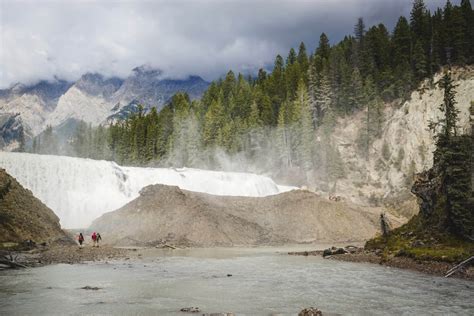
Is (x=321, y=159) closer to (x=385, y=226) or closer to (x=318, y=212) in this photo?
(x=318, y=212)

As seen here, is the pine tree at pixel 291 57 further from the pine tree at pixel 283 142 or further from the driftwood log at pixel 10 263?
the driftwood log at pixel 10 263

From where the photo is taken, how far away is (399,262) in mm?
31406

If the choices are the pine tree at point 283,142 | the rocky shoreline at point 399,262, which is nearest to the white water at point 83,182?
the pine tree at point 283,142

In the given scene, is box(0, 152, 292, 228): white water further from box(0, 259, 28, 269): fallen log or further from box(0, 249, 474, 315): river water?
box(0, 249, 474, 315): river water

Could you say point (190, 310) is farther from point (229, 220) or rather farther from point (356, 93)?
point (356, 93)

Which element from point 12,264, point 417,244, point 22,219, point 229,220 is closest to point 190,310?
point 12,264

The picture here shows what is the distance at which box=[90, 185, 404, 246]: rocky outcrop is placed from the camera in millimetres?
51344

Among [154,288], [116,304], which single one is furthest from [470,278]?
[116,304]

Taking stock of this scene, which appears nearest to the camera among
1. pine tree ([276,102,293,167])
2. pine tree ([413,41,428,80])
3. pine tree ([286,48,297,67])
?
pine tree ([413,41,428,80])

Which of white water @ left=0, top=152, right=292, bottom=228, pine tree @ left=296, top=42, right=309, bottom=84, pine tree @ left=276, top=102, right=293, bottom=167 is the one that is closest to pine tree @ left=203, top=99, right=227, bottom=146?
pine tree @ left=276, top=102, right=293, bottom=167

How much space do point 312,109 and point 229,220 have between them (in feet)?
197

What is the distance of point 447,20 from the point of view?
318ft

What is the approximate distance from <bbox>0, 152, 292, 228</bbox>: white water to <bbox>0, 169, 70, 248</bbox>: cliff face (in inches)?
628

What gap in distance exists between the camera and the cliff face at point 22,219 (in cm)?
3497
